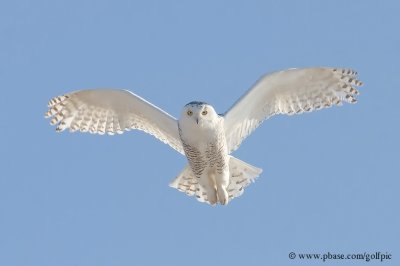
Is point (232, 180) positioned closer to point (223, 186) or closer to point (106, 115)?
point (223, 186)

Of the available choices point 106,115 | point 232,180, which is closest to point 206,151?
point 232,180

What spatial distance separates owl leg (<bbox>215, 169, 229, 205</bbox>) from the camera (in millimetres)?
9062

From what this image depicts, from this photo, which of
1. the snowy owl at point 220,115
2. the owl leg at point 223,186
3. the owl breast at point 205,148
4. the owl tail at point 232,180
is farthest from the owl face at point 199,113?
the owl tail at point 232,180

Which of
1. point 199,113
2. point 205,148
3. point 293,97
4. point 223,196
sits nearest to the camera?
point 199,113

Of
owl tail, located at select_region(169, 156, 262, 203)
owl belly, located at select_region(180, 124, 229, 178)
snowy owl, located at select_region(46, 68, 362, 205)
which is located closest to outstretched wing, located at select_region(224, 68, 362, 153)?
snowy owl, located at select_region(46, 68, 362, 205)

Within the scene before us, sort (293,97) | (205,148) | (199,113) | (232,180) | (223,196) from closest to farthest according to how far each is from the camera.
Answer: (199,113)
(205,148)
(223,196)
(293,97)
(232,180)

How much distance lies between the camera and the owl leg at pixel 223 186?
9062 millimetres

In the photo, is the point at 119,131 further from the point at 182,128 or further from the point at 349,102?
the point at 349,102

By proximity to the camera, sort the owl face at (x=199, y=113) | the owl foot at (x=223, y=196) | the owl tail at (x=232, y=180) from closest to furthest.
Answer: the owl face at (x=199, y=113), the owl foot at (x=223, y=196), the owl tail at (x=232, y=180)

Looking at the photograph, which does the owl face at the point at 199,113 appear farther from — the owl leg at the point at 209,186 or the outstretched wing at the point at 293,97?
the owl leg at the point at 209,186

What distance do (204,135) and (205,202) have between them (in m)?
1.68

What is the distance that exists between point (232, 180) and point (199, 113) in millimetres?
1818

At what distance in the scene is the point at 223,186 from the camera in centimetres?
913

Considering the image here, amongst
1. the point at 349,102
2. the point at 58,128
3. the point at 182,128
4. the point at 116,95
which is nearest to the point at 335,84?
the point at 349,102
